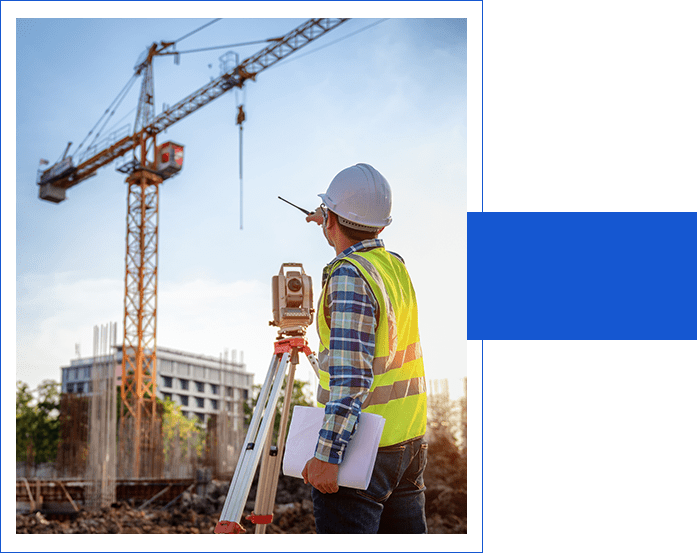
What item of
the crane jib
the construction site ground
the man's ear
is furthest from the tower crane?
the man's ear

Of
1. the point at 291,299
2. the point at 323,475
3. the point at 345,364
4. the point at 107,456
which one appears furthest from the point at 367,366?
the point at 107,456

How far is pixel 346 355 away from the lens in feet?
5.49

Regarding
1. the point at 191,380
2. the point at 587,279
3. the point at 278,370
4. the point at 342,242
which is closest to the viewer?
the point at 342,242

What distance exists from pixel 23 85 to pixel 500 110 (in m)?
3.33

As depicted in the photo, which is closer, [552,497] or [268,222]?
[552,497]

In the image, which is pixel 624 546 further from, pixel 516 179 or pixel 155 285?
pixel 155 285

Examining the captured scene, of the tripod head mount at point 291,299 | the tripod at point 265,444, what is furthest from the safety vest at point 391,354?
the tripod head mount at point 291,299

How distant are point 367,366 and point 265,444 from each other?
1.35 m

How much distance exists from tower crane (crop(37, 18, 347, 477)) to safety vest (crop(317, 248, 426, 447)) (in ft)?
10.0

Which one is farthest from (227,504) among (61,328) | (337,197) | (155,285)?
(155,285)

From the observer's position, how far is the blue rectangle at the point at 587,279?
3729 mm

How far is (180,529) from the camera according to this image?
19.1ft

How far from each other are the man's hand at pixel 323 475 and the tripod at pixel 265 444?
0.90 m

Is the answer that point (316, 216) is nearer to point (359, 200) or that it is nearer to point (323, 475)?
point (359, 200)
